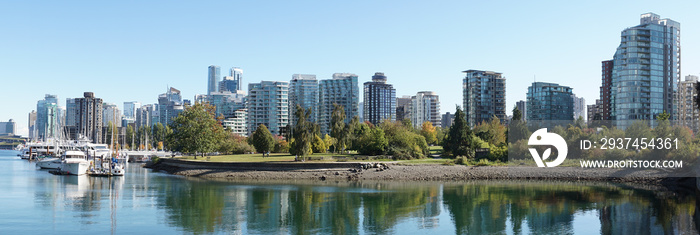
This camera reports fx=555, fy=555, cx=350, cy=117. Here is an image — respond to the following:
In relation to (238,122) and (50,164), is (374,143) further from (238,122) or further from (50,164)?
(238,122)

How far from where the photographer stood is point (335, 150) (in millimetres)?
89312

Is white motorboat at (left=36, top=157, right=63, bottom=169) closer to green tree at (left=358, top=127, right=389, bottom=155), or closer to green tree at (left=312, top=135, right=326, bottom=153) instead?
green tree at (left=312, top=135, right=326, bottom=153)

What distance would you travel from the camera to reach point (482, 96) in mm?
166875

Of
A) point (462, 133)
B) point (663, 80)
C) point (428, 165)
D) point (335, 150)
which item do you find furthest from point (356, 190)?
point (663, 80)

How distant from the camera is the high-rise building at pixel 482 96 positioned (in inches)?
6560

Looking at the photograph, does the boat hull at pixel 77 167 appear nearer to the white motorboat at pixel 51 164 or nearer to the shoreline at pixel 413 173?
the white motorboat at pixel 51 164

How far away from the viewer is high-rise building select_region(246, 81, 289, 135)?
17350cm

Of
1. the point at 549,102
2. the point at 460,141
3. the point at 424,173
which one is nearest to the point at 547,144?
the point at 460,141

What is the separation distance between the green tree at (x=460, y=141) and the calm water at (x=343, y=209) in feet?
47.8

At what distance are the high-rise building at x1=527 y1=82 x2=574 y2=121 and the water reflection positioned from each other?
9913cm

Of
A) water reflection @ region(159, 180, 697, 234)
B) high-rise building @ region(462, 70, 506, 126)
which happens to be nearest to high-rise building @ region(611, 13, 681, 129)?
water reflection @ region(159, 180, 697, 234)

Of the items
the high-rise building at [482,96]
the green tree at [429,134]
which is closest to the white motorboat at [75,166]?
the green tree at [429,134]

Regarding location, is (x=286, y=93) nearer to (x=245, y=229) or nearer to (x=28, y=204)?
(x=28, y=204)

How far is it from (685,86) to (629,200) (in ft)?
353
